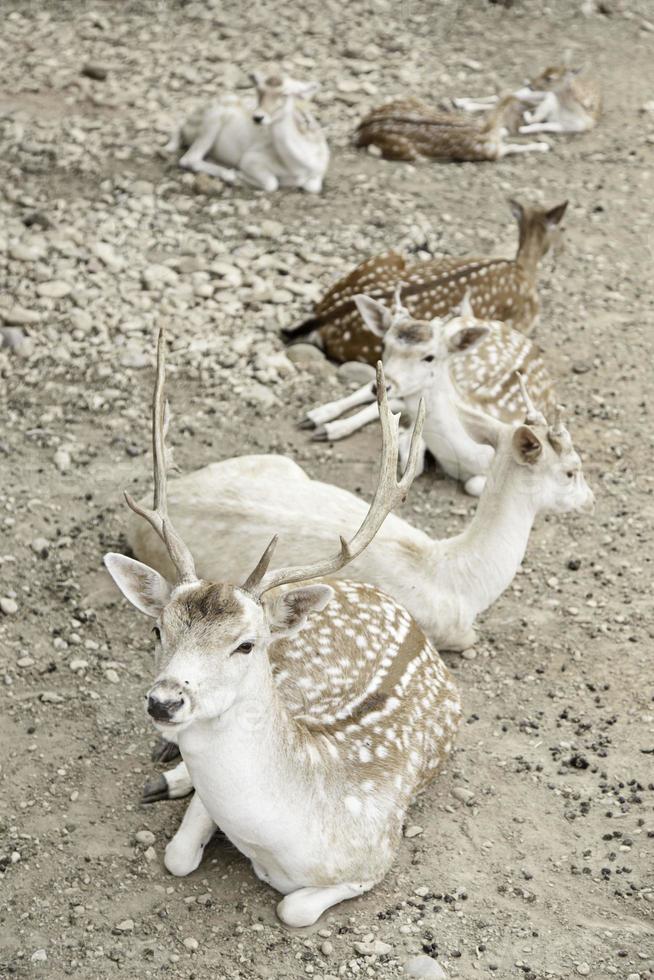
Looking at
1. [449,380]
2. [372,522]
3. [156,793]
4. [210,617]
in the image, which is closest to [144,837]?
[156,793]

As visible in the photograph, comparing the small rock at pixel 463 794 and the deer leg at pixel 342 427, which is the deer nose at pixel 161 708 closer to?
the small rock at pixel 463 794

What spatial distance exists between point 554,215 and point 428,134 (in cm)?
210

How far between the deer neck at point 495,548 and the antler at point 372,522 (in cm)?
113

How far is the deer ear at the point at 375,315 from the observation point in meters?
6.11

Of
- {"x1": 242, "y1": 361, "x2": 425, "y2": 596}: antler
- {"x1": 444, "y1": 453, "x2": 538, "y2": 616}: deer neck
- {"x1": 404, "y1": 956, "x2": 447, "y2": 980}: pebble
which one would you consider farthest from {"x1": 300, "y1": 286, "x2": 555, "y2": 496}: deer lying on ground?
{"x1": 404, "y1": 956, "x2": 447, "y2": 980}: pebble

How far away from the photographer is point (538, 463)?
16.4 ft

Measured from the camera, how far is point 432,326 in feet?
19.3

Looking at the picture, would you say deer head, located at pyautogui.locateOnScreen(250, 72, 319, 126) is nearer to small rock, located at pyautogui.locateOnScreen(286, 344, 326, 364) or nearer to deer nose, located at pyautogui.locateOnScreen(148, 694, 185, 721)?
small rock, located at pyautogui.locateOnScreen(286, 344, 326, 364)

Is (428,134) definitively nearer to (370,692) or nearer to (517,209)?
(517,209)

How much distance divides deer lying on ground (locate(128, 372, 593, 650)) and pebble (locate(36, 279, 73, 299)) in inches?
103

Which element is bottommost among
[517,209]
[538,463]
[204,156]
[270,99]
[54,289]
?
[204,156]

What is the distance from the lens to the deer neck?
16.4ft

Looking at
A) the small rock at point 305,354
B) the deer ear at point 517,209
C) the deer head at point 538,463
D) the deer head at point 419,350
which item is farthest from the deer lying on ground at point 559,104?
the deer head at point 538,463

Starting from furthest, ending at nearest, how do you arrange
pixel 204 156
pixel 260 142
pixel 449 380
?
pixel 204 156, pixel 260 142, pixel 449 380
